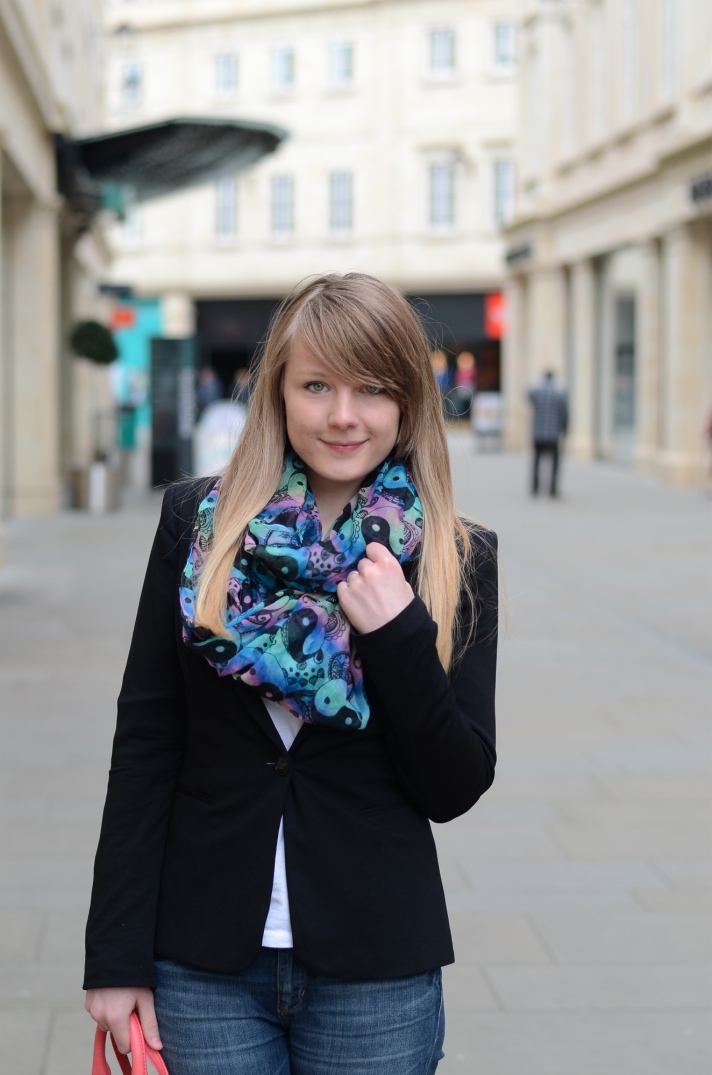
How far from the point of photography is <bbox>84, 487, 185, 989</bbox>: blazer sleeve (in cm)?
204

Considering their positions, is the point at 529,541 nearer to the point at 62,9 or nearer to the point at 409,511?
the point at 62,9

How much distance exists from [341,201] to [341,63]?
417 cm

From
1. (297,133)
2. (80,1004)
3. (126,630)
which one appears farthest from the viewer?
(297,133)

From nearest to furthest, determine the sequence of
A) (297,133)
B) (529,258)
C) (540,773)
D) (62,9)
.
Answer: (540,773) → (62,9) → (529,258) → (297,133)

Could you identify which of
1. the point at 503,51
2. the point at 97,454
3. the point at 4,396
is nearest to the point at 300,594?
the point at 4,396

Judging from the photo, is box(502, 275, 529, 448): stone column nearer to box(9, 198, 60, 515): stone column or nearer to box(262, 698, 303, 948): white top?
box(9, 198, 60, 515): stone column

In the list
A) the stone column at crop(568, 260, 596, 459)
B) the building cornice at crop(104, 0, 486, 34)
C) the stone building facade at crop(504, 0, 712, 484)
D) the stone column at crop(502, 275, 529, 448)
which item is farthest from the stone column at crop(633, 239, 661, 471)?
the building cornice at crop(104, 0, 486, 34)

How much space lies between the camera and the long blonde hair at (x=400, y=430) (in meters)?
2.03

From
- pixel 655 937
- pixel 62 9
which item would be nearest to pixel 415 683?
pixel 655 937

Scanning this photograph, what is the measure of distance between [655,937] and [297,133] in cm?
4594

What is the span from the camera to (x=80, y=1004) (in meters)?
4.09

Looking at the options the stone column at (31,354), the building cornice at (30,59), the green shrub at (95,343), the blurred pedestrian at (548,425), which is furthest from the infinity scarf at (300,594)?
the blurred pedestrian at (548,425)

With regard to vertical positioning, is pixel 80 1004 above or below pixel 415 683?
below

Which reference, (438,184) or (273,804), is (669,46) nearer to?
(438,184)
